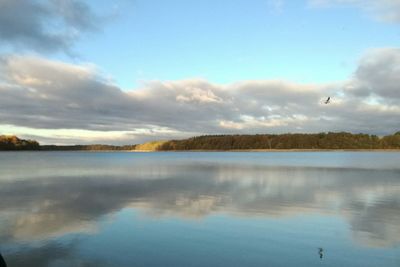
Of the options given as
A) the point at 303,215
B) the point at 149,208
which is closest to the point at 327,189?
the point at 303,215

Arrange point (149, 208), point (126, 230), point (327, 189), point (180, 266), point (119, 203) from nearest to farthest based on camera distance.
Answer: point (180, 266) → point (126, 230) → point (149, 208) → point (119, 203) → point (327, 189)

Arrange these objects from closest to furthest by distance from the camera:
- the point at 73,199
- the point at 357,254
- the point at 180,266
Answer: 1. the point at 180,266
2. the point at 357,254
3. the point at 73,199

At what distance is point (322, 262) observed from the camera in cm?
1146

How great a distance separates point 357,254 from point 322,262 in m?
1.46

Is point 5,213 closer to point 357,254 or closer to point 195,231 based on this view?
point 195,231

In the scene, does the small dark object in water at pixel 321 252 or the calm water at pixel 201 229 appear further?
the small dark object in water at pixel 321 252

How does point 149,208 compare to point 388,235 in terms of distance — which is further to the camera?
point 149,208

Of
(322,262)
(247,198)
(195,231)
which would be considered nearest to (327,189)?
(247,198)

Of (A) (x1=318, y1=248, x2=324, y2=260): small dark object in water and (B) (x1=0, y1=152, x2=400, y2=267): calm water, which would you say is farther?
(A) (x1=318, y1=248, x2=324, y2=260): small dark object in water

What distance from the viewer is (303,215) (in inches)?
740

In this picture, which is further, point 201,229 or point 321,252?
point 201,229

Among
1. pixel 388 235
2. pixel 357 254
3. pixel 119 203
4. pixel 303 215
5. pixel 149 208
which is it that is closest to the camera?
pixel 357 254

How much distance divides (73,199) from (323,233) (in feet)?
51.3

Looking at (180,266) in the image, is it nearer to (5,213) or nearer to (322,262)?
(322,262)
